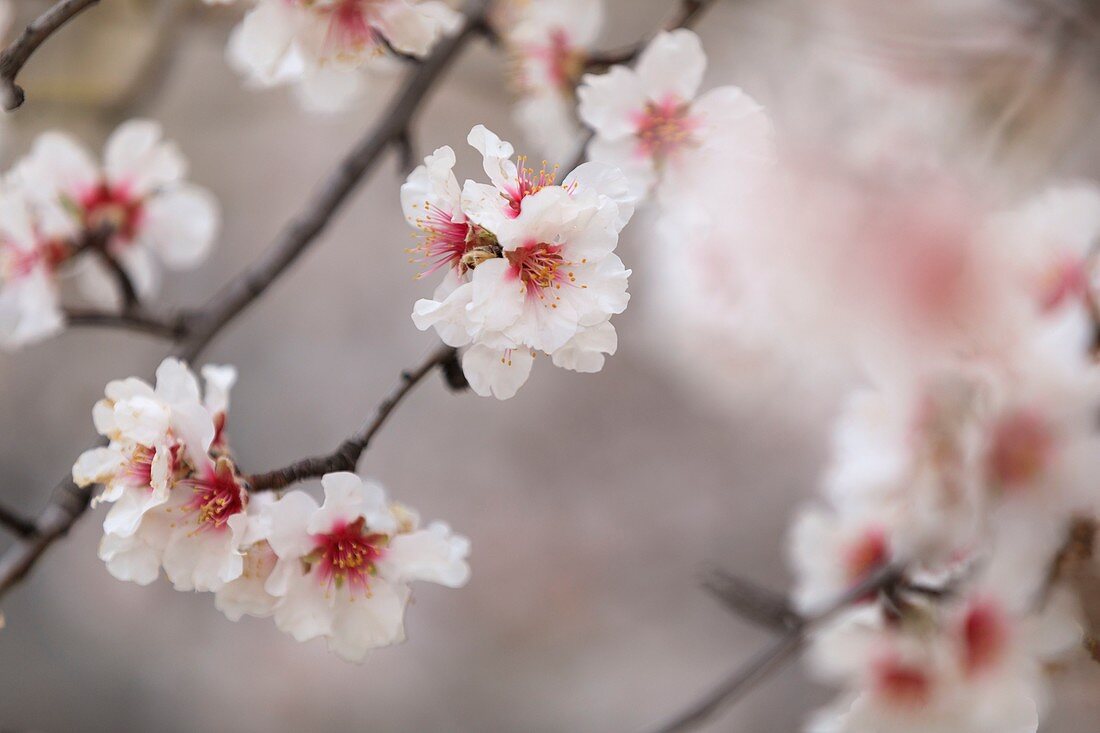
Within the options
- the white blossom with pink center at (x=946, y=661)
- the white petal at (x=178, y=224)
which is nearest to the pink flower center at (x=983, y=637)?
the white blossom with pink center at (x=946, y=661)

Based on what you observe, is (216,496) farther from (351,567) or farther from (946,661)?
(946,661)

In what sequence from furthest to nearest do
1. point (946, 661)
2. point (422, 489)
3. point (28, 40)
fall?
point (422, 489) → point (946, 661) → point (28, 40)

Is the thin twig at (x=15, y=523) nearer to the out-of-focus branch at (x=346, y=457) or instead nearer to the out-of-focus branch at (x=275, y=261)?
the out-of-focus branch at (x=275, y=261)

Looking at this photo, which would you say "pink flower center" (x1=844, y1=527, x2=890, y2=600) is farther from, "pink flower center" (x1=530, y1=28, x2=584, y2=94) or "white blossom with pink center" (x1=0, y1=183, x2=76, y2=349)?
"white blossom with pink center" (x1=0, y1=183, x2=76, y2=349)

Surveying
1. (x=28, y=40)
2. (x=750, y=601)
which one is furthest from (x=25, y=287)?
(x=750, y=601)

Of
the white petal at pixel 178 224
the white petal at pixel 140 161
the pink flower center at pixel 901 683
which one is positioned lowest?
the pink flower center at pixel 901 683
